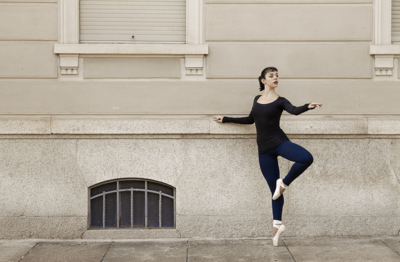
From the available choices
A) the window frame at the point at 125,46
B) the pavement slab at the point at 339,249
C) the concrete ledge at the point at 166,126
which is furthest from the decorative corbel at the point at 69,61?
the pavement slab at the point at 339,249

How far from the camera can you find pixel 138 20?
234 inches

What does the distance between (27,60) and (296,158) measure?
3454 mm

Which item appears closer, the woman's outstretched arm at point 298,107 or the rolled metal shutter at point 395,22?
the woman's outstretched arm at point 298,107

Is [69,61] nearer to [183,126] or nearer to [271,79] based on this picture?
[183,126]

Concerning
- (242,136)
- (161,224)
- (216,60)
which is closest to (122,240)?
(161,224)

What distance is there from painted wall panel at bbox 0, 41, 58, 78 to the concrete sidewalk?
6.75 feet

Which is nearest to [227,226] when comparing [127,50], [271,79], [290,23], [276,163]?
[276,163]

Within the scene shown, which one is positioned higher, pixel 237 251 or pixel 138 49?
pixel 138 49

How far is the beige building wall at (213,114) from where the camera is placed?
578 cm

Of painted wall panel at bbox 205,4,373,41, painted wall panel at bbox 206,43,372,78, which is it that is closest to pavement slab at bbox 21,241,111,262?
painted wall panel at bbox 206,43,372,78

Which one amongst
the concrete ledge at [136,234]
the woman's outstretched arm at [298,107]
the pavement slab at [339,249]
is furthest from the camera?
the concrete ledge at [136,234]

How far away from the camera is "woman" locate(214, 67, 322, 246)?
16.8ft

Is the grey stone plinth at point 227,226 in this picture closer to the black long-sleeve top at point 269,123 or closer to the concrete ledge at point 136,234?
the concrete ledge at point 136,234

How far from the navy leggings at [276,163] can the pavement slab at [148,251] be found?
1185 millimetres
